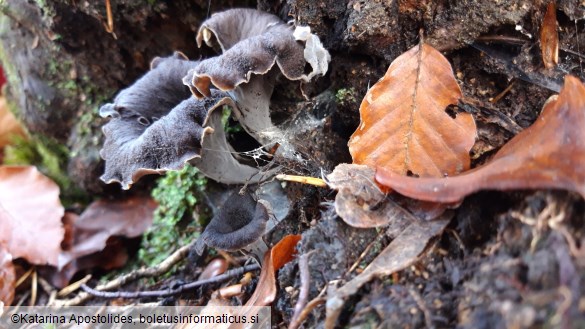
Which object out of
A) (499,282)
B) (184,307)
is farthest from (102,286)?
(499,282)

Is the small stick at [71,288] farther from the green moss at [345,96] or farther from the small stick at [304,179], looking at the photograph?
the green moss at [345,96]

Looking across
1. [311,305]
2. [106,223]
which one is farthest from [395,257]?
[106,223]

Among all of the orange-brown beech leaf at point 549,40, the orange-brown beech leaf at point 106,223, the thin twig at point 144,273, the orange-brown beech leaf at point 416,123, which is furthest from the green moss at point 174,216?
the orange-brown beech leaf at point 549,40

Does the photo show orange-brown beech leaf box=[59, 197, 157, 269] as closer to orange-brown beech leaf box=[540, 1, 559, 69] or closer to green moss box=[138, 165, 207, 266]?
green moss box=[138, 165, 207, 266]

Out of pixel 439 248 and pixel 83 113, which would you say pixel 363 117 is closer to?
pixel 439 248

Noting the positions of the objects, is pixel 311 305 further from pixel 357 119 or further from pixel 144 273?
pixel 144 273
